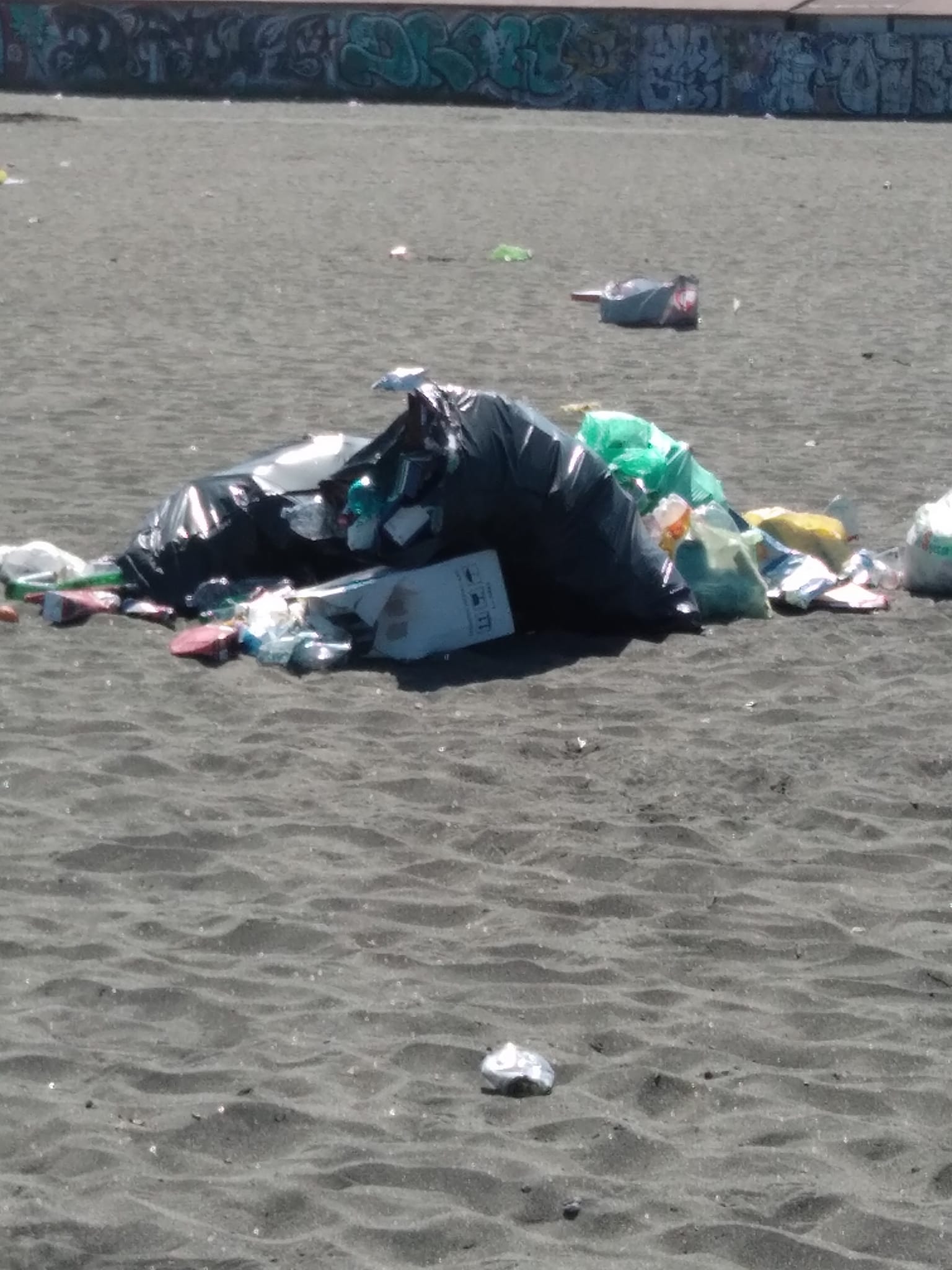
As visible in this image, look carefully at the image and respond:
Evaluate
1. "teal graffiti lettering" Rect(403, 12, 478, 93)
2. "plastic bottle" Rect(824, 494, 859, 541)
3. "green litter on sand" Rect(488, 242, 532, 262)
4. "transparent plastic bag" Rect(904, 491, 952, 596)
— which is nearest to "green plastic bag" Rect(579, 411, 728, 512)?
"plastic bottle" Rect(824, 494, 859, 541)

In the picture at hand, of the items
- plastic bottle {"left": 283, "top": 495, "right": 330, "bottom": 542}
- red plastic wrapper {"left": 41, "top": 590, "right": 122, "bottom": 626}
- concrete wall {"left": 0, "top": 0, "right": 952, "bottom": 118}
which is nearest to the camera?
red plastic wrapper {"left": 41, "top": 590, "right": 122, "bottom": 626}

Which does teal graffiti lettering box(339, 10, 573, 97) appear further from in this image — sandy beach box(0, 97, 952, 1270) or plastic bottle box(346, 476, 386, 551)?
plastic bottle box(346, 476, 386, 551)

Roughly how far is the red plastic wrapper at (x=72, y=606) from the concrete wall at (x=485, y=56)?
29093 millimetres

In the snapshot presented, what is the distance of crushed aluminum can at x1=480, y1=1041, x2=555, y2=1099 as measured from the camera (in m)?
3.37

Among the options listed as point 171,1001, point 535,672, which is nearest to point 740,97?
point 535,672

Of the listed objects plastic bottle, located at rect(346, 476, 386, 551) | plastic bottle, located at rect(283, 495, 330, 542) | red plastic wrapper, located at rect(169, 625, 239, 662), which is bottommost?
red plastic wrapper, located at rect(169, 625, 239, 662)

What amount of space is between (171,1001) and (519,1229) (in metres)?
0.98

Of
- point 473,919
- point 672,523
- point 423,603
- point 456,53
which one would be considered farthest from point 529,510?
point 456,53

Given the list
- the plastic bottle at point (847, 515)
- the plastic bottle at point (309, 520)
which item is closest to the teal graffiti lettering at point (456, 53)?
the plastic bottle at point (847, 515)

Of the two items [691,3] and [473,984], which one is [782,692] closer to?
[473,984]

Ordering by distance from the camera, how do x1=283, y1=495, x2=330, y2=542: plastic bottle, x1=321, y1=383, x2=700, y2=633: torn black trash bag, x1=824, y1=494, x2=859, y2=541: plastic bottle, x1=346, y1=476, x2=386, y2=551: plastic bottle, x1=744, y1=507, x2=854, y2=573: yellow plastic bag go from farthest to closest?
x1=824, y1=494, x2=859, y2=541: plastic bottle
x1=744, y1=507, x2=854, y2=573: yellow plastic bag
x1=283, y1=495, x2=330, y2=542: plastic bottle
x1=346, y1=476, x2=386, y2=551: plastic bottle
x1=321, y1=383, x2=700, y2=633: torn black trash bag

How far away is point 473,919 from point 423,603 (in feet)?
5.74

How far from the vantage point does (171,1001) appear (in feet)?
12.0

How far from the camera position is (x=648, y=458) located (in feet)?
20.7
